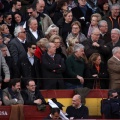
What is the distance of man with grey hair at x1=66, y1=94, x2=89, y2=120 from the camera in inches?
981

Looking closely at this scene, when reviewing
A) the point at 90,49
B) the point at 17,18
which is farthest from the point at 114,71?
the point at 17,18

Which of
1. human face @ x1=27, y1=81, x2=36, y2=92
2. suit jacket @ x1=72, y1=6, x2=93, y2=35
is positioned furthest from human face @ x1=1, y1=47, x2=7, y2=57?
suit jacket @ x1=72, y1=6, x2=93, y2=35

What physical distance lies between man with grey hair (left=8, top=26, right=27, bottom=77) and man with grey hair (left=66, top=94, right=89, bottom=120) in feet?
6.61

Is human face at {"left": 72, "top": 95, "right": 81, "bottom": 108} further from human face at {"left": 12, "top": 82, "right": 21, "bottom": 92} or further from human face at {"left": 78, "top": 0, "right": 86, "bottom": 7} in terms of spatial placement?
human face at {"left": 78, "top": 0, "right": 86, "bottom": 7}

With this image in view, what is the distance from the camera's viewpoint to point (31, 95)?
984 inches

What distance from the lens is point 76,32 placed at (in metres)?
27.1

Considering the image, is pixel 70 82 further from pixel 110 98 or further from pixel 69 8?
pixel 69 8

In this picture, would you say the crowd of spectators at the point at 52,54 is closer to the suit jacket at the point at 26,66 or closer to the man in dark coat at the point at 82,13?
the suit jacket at the point at 26,66

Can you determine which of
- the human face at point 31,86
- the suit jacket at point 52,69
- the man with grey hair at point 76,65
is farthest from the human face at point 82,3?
the human face at point 31,86

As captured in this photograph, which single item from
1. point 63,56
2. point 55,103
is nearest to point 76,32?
point 63,56

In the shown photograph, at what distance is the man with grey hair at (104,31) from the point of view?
90.2 ft

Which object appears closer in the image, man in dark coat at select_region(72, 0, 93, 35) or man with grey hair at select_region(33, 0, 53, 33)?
man with grey hair at select_region(33, 0, 53, 33)

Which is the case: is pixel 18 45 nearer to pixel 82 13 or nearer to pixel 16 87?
pixel 16 87

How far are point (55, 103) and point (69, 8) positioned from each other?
493cm
